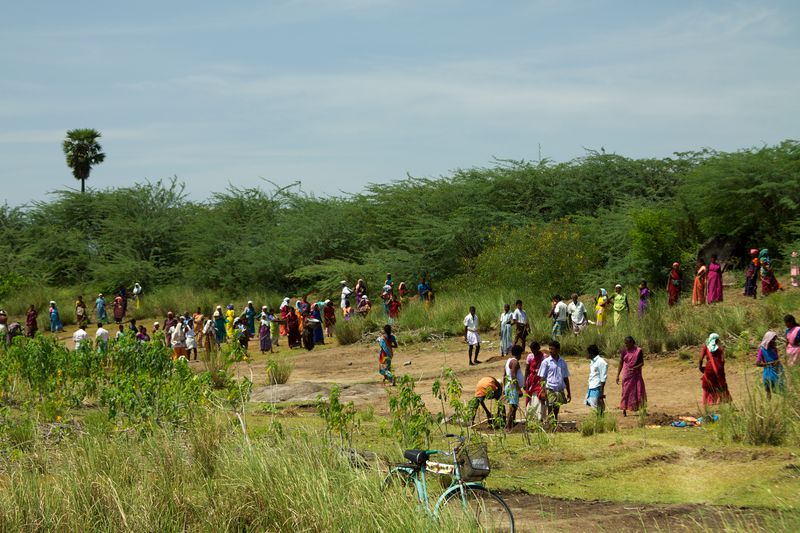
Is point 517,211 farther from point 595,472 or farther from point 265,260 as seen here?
point 595,472

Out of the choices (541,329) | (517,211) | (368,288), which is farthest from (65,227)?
(541,329)

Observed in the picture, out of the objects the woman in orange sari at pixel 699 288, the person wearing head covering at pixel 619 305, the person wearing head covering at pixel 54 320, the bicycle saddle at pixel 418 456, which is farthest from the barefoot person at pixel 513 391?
the person wearing head covering at pixel 54 320

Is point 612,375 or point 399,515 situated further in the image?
point 612,375

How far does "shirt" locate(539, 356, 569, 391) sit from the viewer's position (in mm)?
15062

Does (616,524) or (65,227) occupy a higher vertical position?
(65,227)

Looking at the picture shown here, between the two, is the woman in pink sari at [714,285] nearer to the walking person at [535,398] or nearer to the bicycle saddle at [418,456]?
the walking person at [535,398]

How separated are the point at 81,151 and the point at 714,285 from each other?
46.0 meters

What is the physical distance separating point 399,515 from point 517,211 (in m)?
32.1

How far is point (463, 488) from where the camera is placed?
8.20m

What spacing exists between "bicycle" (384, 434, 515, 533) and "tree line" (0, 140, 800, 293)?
22.2 meters

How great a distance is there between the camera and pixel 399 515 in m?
7.91

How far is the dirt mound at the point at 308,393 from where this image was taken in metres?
18.8

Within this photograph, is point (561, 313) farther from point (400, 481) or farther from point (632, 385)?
point (400, 481)

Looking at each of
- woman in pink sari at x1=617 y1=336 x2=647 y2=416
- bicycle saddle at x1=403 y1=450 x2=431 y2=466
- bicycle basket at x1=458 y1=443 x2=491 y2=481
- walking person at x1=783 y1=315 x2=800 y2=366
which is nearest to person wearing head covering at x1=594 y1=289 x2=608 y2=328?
woman in pink sari at x1=617 y1=336 x2=647 y2=416
